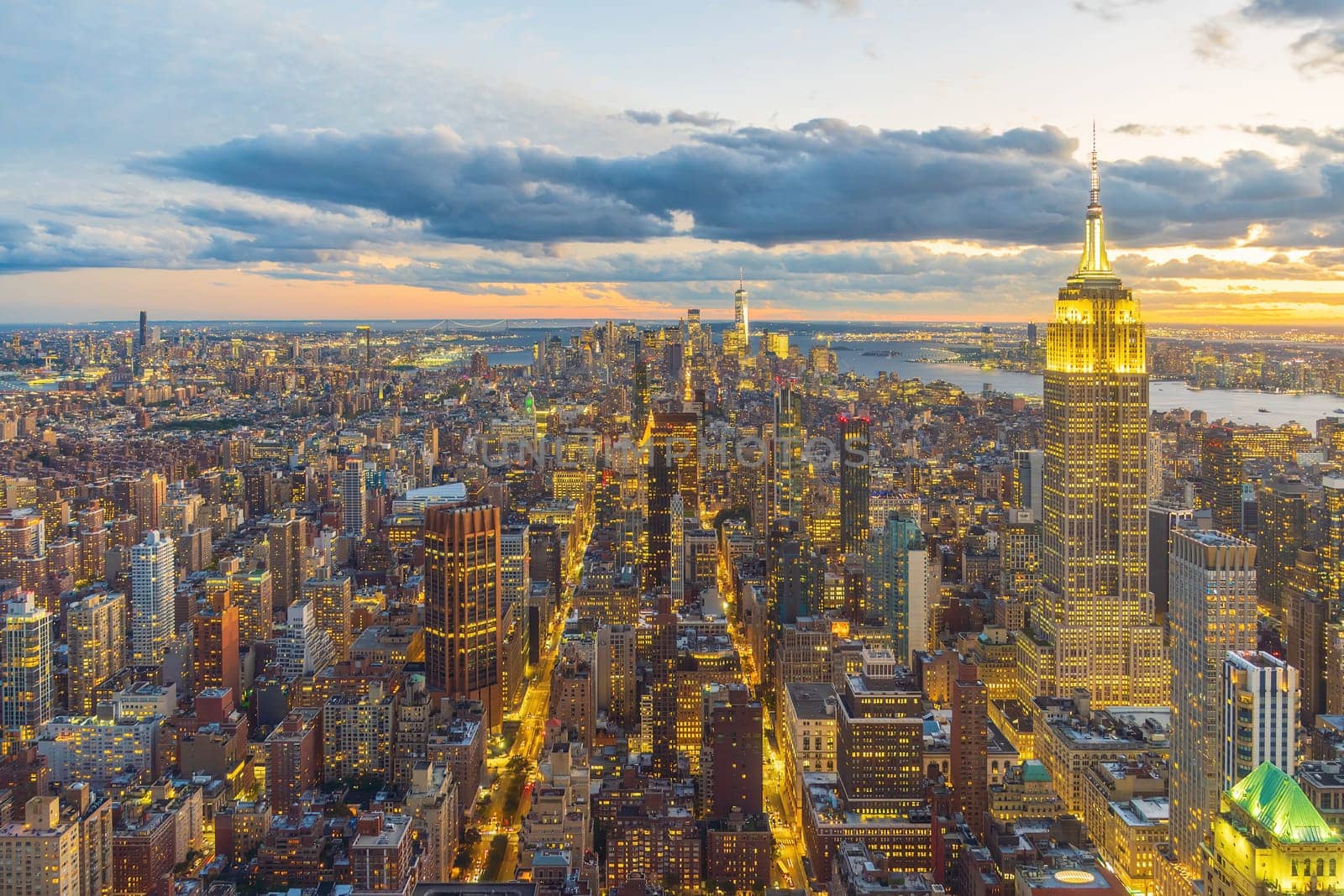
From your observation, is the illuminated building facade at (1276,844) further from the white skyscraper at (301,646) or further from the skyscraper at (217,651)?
the skyscraper at (217,651)

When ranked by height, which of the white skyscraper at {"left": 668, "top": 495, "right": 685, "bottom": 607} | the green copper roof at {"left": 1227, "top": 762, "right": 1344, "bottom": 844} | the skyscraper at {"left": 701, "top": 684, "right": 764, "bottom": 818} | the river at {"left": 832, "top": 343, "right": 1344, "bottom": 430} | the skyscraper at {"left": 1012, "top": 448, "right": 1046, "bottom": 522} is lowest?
the skyscraper at {"left": 701, "top": 684, "right": 764, "bottom": 818}

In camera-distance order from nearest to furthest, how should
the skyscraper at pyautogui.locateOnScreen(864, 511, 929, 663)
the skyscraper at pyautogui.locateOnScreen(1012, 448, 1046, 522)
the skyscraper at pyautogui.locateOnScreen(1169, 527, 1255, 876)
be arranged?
the skyscraper at pyautogui.locateOnScreen(1169, 527, 1255, 876) → the skyscraper at pyautogui.locateOnScreen(864, 511, 929, 663) → the skyscraper at pyautogui.locateOnScreen(1012, 448, 1046, 522)

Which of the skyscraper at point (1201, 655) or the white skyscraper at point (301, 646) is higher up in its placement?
the skyscraper at point (1201, 655)

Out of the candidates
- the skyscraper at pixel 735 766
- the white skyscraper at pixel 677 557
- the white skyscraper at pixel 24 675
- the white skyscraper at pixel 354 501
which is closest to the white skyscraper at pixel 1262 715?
the skyscraper at pixel 735 766

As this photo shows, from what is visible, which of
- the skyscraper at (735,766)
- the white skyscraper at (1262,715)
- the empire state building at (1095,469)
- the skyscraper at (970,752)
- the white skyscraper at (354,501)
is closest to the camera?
the white skyscraper at (1262,715)

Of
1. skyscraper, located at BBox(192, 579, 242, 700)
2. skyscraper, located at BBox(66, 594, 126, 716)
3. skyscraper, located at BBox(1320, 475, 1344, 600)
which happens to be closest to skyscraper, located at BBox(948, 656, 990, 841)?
skyscraper, located at BBox(1320, 475, 1344, 600)

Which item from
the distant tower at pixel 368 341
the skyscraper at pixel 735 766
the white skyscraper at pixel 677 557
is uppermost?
the distant tower at pixel 368 341

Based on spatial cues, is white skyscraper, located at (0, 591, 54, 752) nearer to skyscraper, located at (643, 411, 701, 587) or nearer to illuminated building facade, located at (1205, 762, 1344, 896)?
skyscraper, located at (643, 411, 701, 587)
